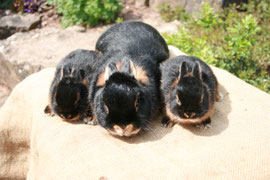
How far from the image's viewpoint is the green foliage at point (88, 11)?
8773 mm

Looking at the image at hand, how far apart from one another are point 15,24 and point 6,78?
234cm

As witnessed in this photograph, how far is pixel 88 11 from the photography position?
28.8 ft

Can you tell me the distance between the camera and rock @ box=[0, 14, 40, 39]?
946cm

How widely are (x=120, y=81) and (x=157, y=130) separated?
2.90ft

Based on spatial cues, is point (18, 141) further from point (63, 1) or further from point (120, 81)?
point (63, 1)

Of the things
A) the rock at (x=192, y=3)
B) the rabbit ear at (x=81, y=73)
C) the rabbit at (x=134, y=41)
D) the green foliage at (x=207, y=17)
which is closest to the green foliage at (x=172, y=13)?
the rock at (x=192, y=3)

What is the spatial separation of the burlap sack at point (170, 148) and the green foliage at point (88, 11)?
17.8 ft

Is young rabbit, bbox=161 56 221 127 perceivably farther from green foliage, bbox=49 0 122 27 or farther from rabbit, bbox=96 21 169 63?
green foliage, bbox=49 0 122 27

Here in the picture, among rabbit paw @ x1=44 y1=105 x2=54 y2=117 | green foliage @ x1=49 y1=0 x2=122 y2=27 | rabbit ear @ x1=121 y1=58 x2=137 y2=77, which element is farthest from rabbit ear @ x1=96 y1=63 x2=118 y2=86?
green foliage @ x1=49 y1=0 x2=122 y2=27

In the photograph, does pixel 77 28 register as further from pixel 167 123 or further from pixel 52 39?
pixel 167 123

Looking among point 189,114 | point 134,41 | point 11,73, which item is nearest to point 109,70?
point 189,114

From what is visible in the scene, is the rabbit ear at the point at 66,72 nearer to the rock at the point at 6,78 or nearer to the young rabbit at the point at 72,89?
the young rabbit at the point at 72,89

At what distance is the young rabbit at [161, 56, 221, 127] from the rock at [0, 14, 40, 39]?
731 centimetres

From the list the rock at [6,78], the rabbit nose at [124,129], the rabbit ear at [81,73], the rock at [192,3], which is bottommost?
the rock at [6,78]
